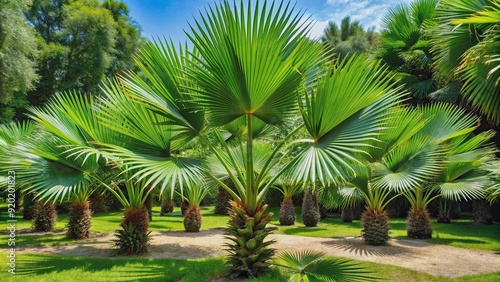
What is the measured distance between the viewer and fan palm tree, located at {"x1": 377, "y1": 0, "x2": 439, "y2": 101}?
492 inches

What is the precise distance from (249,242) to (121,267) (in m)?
2.39

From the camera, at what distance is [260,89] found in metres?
4.20

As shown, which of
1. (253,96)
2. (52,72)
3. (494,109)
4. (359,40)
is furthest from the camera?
(359,40)

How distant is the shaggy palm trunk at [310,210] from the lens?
39.1ft

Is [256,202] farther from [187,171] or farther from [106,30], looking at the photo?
[106,30]

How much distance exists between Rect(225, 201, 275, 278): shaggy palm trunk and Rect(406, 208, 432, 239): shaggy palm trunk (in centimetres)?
552

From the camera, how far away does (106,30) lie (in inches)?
842

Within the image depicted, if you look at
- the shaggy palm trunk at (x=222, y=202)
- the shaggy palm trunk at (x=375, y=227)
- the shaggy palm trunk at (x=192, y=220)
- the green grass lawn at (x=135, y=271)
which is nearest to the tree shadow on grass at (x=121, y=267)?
the green grass lawn at (x=135, y=271)

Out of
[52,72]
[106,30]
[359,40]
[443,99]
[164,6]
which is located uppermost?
[359,40]

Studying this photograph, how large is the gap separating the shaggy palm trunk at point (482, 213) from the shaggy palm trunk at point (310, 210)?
18.8 feet

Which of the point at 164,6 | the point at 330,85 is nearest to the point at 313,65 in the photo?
the point at 330,85

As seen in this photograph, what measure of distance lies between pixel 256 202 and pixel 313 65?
6.92 ft

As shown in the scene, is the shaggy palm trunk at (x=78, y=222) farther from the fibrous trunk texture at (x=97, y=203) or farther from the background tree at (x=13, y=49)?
the fibrous trunk texture at (x=97, y=203)

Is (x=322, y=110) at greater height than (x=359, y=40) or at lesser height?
lesser
